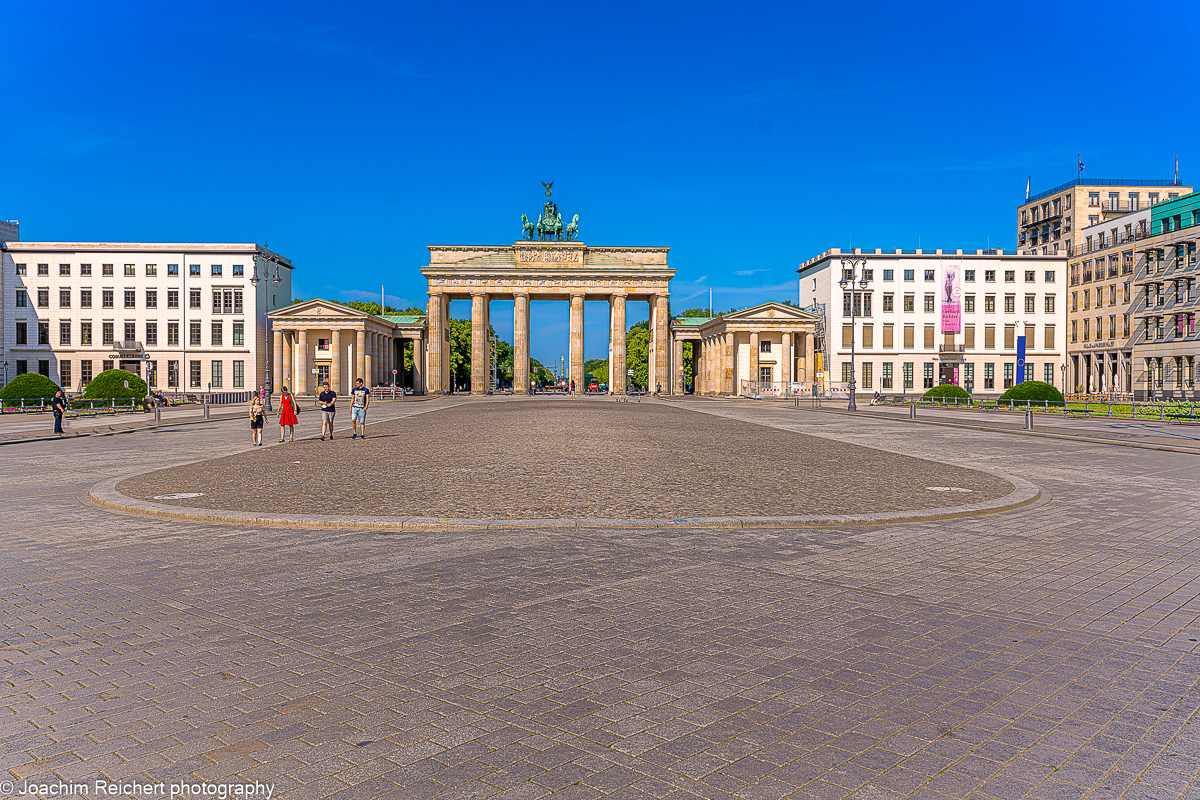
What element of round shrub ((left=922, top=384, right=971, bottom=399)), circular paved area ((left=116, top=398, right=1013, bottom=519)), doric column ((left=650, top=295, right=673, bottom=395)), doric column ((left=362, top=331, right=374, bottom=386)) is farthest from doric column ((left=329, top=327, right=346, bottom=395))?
circular paved area ((left=116, top=398, right=1013, bottom=519))

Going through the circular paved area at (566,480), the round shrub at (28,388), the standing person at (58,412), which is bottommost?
the circular paved area at (566,480)

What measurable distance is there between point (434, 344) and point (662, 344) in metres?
26.4

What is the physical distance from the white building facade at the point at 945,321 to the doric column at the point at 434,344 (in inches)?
1754

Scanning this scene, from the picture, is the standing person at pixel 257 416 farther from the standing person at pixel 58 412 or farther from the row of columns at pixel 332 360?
the row of columns at pixel 332 360

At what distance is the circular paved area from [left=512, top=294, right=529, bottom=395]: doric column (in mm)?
69868

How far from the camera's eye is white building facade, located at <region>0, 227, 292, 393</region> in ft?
290

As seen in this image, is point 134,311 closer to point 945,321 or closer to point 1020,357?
point 945,321

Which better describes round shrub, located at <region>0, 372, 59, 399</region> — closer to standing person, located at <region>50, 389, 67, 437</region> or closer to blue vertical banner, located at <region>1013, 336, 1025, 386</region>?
standing person, located at <region>50, 389, 67, 437</region>

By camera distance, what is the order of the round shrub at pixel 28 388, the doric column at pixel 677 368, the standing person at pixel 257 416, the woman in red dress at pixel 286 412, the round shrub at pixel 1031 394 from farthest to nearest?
the doric column at pixel 677 368, the round shrub at pixel 28 388, the round shrub at pixel 1031 394, the woman in red dress at pixel 286 412, the standing person at pixel 257 416

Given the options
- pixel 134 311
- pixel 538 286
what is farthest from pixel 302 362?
pixel 538 286

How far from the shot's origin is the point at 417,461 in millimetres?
18672

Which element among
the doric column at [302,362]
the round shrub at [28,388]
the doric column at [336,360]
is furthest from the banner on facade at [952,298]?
the round shrub at [28,388]

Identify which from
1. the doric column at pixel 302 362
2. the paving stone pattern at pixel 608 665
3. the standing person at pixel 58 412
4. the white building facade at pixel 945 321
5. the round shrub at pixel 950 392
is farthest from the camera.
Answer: the white building facade at pixel 945 321

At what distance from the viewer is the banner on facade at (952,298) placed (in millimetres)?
97312
